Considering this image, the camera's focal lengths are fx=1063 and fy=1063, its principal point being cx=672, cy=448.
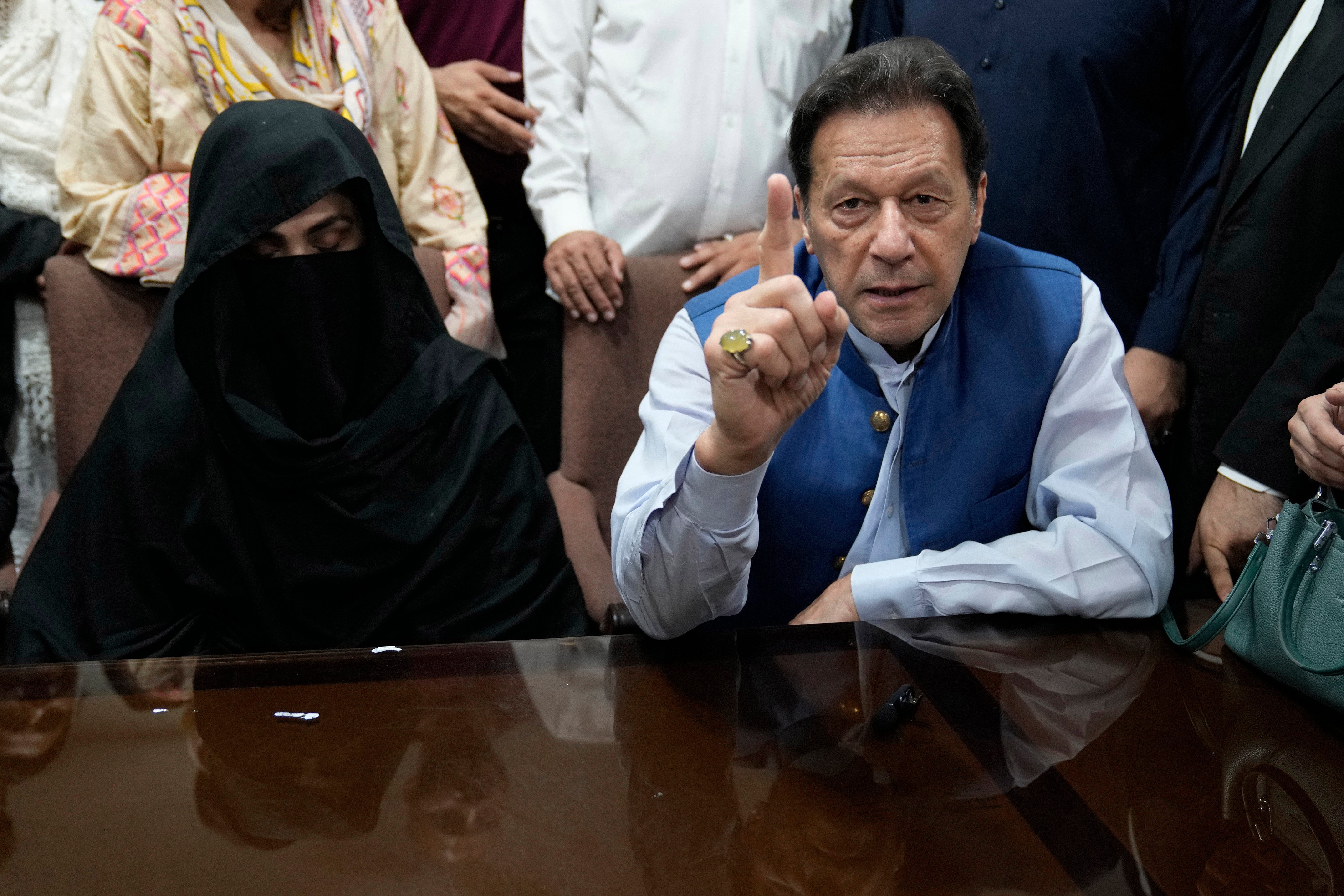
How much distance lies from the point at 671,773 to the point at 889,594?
601 mm

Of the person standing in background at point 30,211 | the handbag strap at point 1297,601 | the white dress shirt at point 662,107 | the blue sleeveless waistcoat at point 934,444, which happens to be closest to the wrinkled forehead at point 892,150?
the blue sleeveless waistcoat at point 934,444

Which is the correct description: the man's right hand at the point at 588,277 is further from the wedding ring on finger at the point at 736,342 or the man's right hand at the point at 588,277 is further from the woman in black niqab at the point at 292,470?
the wedding ring on finger at the point at 736,342

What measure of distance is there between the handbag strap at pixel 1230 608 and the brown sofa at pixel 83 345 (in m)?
1.45

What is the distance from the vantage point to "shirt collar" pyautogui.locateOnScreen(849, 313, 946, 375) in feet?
5.34

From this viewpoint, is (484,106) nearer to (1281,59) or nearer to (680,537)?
(680,537)

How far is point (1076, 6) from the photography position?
2.15 m

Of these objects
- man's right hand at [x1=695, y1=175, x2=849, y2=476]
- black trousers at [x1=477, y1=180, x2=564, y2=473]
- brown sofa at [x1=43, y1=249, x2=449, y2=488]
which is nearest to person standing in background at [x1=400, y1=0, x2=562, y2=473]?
black trousers at [x1=477, y1=180, x2=564, y2=473]

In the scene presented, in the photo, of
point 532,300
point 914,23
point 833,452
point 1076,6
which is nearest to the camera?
point 833,452

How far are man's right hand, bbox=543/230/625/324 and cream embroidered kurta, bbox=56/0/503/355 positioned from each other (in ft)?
0.61

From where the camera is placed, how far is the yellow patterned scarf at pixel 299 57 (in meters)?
2.20

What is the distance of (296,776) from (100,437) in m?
0.99

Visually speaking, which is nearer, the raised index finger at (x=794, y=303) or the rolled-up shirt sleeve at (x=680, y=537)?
the raised index finger at (x=794, y=303)

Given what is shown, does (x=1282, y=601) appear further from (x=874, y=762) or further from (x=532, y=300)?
(x=532, y=300)

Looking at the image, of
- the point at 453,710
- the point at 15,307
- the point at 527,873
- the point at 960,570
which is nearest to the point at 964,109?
the point at 960,570
